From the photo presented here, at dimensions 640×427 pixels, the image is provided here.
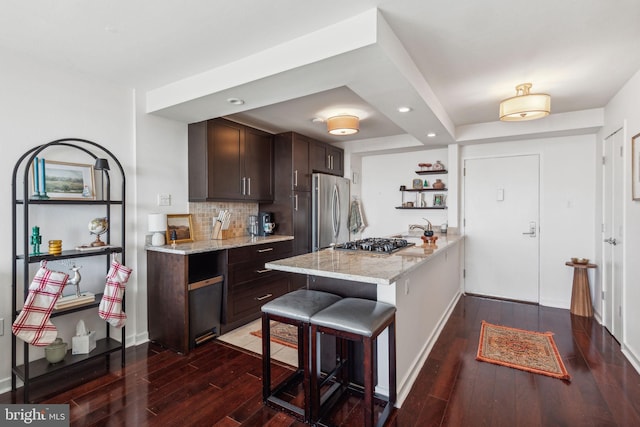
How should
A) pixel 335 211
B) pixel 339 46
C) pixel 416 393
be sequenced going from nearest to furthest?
pixel 339 46 < pixel 416 393 < pixel 335 211

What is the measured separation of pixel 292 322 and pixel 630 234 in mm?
2845

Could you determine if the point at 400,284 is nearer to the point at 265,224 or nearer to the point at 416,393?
the point at 416,393

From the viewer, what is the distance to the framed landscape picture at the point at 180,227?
3.11m

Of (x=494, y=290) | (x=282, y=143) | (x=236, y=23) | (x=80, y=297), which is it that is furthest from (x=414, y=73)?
(x=494, y=290)

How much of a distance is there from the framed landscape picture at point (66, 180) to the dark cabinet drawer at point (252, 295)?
149 cm

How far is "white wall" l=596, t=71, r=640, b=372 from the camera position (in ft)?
8.02

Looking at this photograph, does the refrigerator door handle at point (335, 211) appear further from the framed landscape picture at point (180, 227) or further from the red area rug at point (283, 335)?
the framed landscape picture at point (180, 227)

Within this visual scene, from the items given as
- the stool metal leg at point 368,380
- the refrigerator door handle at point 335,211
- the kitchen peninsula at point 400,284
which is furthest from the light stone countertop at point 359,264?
the refrigerator door handle at point 335,211

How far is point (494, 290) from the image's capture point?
4.29m

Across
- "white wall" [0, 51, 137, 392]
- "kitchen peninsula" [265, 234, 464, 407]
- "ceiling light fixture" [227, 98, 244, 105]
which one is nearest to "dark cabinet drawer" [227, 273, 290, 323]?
"white wall" [0, 51, 137, 392]

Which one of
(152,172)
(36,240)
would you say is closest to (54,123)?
(152,172)

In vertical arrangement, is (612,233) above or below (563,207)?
below

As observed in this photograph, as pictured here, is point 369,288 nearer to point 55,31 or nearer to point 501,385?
point 501,385

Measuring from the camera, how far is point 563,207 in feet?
12.7
